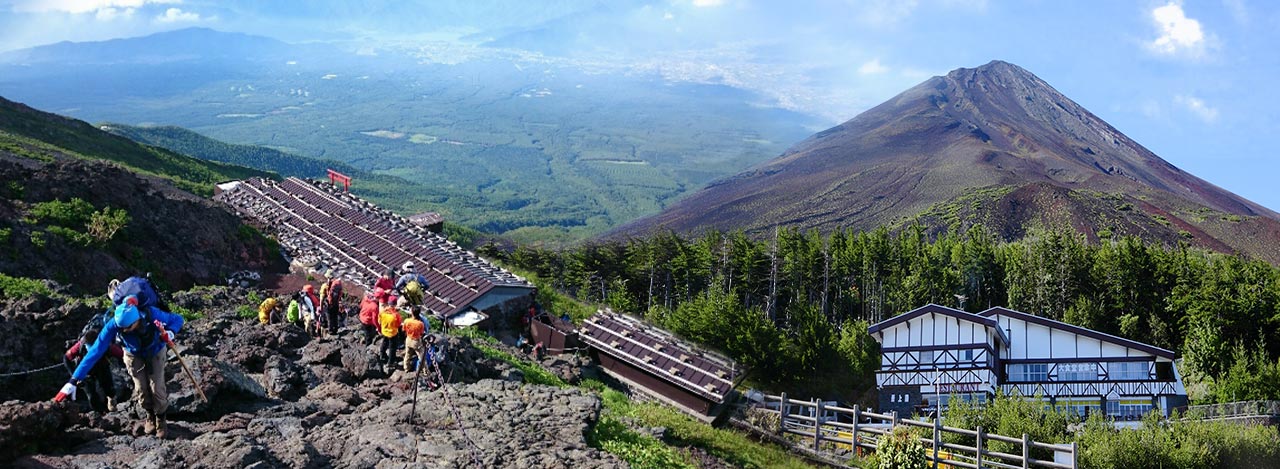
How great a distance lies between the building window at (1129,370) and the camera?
33.6 metres

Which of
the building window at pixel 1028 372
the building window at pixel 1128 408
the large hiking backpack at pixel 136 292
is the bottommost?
the building window at pixel 1128 408

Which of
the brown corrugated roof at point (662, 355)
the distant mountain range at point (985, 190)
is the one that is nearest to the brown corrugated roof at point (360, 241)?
the brown corrugated roof at point (662, 355)

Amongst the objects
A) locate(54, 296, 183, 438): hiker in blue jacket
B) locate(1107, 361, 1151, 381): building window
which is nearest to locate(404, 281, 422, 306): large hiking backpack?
locate(54, 296, 183, 438): hiker in blue jacket

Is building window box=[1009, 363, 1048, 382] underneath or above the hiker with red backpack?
underneath

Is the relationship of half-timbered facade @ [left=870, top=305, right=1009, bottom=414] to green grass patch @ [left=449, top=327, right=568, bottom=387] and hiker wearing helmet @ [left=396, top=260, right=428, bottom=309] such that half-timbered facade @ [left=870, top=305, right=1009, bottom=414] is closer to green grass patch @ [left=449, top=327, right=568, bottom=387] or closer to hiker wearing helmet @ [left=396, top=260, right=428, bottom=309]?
green grass patch @ [left=449, top=327, right=568, bottom=387]

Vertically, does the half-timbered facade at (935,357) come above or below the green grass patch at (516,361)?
below

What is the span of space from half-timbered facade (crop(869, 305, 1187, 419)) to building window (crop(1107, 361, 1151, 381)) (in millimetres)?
37

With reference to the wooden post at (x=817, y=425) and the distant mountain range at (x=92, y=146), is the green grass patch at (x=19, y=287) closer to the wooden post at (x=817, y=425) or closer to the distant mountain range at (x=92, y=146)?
the wooden post at (x=817, y=425)

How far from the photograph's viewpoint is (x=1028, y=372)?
114 ft

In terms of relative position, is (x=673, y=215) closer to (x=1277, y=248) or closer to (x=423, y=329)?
(x=1277, y=248)

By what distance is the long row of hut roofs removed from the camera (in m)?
24.7

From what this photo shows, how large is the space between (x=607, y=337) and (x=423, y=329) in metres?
12.0

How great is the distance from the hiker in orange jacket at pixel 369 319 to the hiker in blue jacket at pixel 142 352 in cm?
536

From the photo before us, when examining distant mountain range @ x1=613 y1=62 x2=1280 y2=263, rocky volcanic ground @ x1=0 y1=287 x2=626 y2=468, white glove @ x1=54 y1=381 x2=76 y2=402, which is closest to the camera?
rocky volcanic ground @ x1=0 y1=287 x2=626 y2=468
